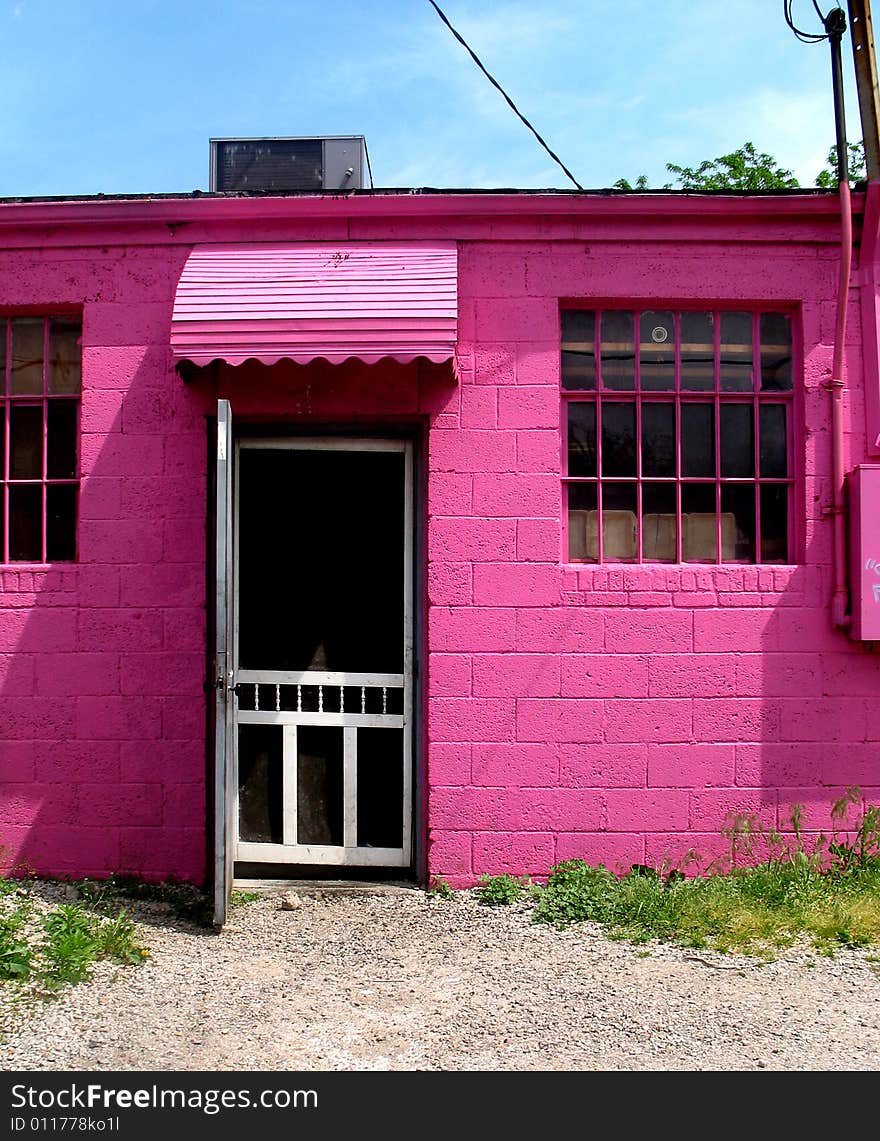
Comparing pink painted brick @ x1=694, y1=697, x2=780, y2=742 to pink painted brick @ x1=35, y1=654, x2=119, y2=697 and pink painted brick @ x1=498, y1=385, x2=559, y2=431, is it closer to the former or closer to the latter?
pink painted brick @ x1=498, y1=385, x2=559, y2=431

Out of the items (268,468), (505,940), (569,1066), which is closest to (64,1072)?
(569,1066)

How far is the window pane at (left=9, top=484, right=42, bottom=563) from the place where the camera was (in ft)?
18.3

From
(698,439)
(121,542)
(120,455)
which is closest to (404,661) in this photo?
(121,542)

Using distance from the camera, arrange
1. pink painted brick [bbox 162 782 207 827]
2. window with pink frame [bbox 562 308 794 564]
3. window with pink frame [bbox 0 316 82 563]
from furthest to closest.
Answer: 1. window with pink frame [bbox 0 316 82 563]
2. window with pink frame [bbox 562 308 794 564]
3. pink painted brick [bbox 162 782 207 827]

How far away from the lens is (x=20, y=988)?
407 cm

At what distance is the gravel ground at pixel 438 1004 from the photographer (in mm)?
3545

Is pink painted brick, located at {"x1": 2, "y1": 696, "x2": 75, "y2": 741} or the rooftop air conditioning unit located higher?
the rooftop air conditioning unit

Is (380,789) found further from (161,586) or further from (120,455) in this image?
(120,455)

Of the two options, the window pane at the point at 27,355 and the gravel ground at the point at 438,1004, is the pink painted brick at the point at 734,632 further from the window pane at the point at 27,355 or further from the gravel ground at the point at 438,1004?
the window pane at the point at 27,355

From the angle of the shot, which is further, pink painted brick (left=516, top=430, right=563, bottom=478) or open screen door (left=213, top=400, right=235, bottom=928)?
pink painted brick (left=516, top=430, right=563, bottom=478)

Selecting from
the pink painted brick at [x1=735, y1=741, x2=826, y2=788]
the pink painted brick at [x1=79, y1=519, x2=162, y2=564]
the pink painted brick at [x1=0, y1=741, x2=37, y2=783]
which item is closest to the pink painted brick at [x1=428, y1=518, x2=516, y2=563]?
the pink painted brick at [x1=79, y1=519, x2=162, y2=564]

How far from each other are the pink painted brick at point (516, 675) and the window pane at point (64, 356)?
2.91m

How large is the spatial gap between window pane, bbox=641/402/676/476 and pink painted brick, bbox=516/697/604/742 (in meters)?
1.40

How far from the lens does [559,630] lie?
5324 mm
